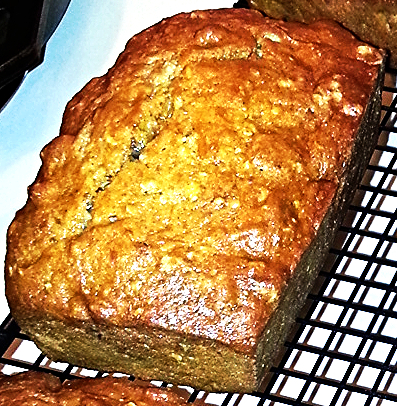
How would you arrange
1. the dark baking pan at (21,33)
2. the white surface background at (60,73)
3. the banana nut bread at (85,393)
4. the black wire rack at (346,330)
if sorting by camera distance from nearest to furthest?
the banana nut bread at (85,393), the black wire rack at (346,330), the dark baking pan at (21,33), the white surface background at (60,73)

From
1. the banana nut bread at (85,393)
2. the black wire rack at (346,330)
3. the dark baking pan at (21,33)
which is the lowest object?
the black wire rack at (346,330)

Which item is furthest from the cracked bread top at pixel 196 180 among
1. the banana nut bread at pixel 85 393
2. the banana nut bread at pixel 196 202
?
the banana nut bread at pixel 85 393

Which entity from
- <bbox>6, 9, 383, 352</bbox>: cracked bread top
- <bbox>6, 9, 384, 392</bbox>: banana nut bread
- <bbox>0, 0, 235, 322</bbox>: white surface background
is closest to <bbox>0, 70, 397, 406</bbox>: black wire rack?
<bbox>6, 9, 384, 392</bbox>: banana nut bread

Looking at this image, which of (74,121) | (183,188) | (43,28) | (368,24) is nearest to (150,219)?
(183,188)

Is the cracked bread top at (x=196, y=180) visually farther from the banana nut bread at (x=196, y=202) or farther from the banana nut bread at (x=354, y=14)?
the banana nut bread at (x=354, y=14)

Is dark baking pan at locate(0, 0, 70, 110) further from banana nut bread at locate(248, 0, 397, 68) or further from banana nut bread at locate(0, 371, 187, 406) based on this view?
banana nut bread at locate(0, 371, 187, 406)

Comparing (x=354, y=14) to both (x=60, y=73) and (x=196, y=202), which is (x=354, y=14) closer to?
(x=196, y=202)
